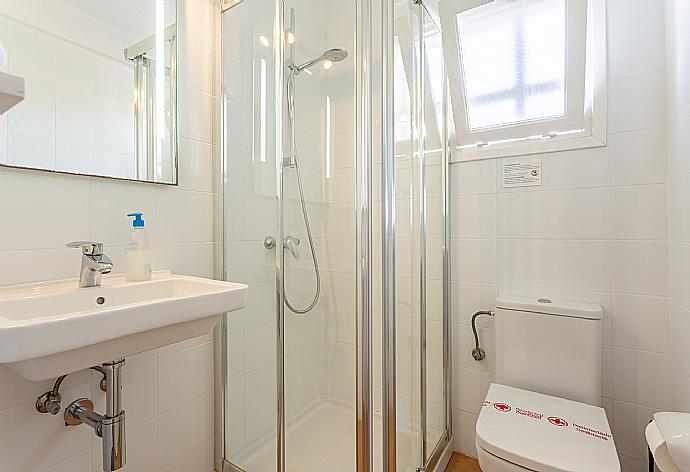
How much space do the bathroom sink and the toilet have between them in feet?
3.07

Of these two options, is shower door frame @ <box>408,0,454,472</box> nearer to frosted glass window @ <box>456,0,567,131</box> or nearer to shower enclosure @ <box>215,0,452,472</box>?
shower enclosure @ <box>215,0,452,472</box>

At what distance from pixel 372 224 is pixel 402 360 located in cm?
52

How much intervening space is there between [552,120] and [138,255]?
1.75 m

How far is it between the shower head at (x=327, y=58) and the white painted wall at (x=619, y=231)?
914 millimetres

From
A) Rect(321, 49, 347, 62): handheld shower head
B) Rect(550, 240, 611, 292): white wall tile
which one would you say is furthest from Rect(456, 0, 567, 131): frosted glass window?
Rect(321, 49, 347, 62): handheld shower head

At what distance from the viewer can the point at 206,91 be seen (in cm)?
148

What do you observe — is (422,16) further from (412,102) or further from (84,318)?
(84,318)

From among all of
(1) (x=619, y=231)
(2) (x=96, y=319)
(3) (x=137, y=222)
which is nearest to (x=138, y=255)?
(3) (x=137, y=222)

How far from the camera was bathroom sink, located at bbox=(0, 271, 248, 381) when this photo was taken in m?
0.67

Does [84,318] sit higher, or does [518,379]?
[84,318]

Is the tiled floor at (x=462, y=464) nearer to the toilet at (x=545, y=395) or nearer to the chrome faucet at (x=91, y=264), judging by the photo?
the toilet at (x=545, y=395)

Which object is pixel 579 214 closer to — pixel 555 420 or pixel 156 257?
pixel 555 420

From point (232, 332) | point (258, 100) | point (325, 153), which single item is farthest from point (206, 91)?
point (232, 332)

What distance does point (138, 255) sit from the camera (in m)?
1.17
